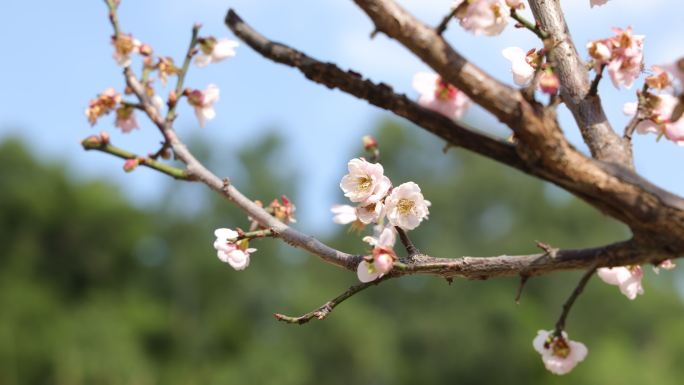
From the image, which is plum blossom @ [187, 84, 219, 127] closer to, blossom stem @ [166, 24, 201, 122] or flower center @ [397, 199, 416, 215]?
blossom stem @ [166, 24, 201, 122]

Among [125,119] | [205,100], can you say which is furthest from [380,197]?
[125,119]

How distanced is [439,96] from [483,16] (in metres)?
0.29

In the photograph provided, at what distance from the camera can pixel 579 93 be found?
7.16 ft

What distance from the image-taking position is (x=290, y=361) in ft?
102

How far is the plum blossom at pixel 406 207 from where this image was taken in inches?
92.2

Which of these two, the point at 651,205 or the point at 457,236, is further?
the point at 457,236

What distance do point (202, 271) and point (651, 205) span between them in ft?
112

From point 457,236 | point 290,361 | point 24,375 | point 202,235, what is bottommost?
point 24,375

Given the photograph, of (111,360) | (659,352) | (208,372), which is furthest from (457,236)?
(111,360)

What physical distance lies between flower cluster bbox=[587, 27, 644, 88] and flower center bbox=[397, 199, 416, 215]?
598 mm

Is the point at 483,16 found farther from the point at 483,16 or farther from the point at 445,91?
the point at 445,91

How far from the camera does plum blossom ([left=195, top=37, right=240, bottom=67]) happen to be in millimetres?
3127

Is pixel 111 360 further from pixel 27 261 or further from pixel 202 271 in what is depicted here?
pixel 202 271

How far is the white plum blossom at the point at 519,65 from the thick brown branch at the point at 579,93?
0.09 m
